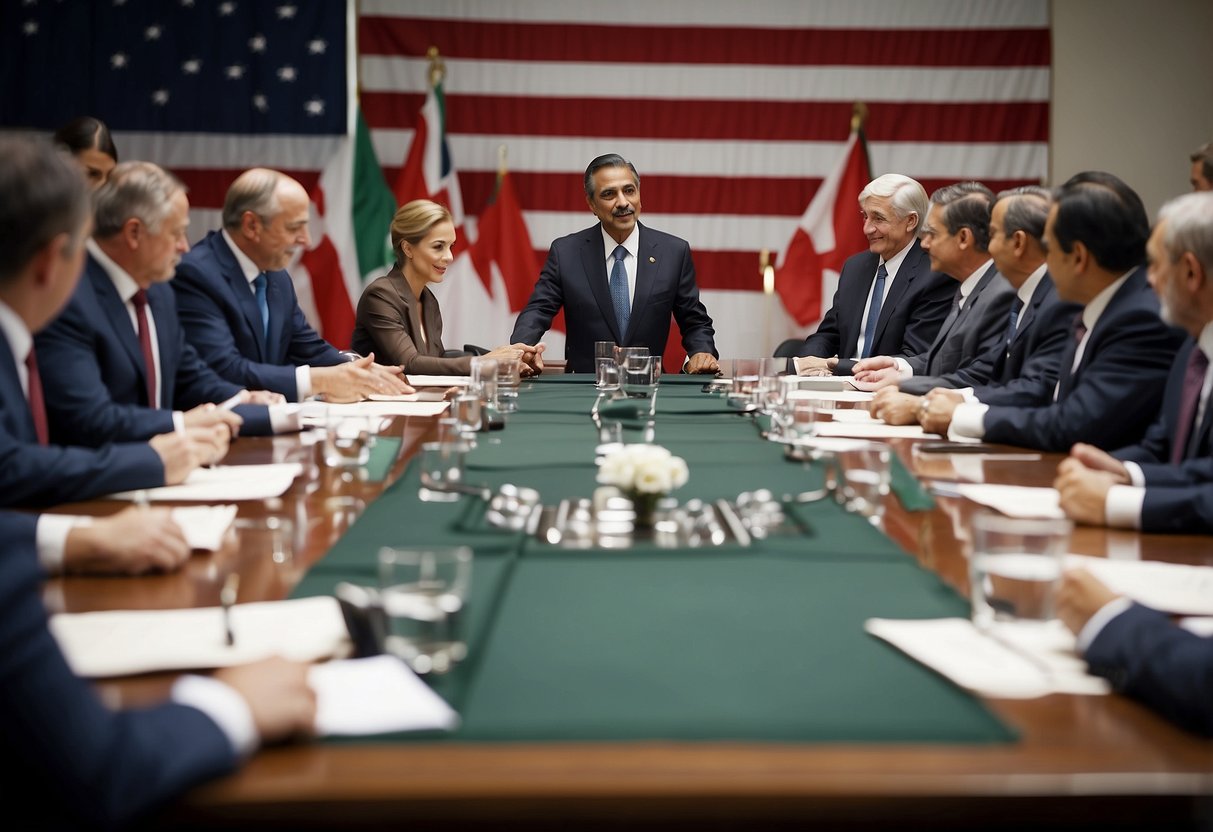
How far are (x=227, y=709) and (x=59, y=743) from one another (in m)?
0.16

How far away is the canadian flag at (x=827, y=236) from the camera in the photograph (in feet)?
24.6

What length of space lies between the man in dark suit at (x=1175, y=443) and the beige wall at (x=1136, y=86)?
17.5ft

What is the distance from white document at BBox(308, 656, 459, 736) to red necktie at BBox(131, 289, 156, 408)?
88.9 inches

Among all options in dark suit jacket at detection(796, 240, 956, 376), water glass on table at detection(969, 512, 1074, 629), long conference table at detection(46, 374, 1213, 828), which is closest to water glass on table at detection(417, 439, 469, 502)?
long conference table at detection(46, 374, 1213, 828)

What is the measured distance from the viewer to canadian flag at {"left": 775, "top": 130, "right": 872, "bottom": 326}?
7.48 m

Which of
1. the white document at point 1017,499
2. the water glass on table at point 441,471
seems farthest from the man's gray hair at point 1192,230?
the water glass on table at point 441,471

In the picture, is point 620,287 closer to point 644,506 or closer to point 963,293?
point 963,293

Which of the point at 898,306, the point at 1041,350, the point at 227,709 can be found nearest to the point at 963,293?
the point at 898,306

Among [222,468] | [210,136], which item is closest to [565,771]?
[222,468]

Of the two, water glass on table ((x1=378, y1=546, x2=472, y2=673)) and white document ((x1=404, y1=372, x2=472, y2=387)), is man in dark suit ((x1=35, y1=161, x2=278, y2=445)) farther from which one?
water glass on table ((x1=378, y1=546, x2=472, y2=673))

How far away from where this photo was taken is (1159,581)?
70.1 inches

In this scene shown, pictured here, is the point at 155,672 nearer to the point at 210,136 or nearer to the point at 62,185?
the point at 62,185

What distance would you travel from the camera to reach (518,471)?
2678 millimetres

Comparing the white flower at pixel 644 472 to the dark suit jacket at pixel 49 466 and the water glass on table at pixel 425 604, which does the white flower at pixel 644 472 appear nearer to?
the water glass on table at pixel 425 604
